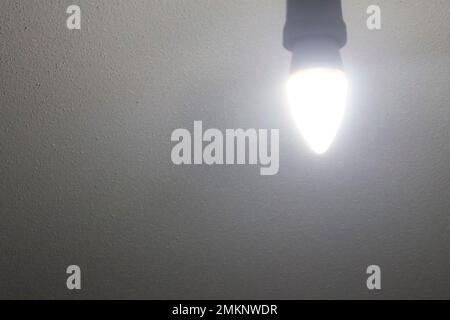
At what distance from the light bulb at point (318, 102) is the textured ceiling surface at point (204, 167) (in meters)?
0.55

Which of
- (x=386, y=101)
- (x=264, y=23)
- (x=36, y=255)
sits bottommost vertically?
(x=36, y=255)

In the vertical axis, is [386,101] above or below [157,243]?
above

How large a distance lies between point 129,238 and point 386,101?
0.66 meters

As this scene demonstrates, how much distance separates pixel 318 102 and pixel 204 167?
0.58m

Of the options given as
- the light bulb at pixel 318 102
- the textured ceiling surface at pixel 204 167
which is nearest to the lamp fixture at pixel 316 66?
the light bulb at pixel 318 102

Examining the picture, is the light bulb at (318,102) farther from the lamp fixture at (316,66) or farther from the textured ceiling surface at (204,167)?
the textured ceiling surface at (204,167)

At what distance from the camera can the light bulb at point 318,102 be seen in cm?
44

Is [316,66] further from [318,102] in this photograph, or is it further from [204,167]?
[204,167]

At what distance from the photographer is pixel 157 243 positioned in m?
0.99

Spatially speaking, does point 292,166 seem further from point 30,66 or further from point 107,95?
point 30,66

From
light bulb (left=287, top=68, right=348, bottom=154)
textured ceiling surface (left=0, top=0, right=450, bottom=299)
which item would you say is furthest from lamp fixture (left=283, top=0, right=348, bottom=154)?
textured ceiling surface (left=0, top=0, right=450, bottom=299)

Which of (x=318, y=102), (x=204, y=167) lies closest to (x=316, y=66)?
(x=318, y=102)

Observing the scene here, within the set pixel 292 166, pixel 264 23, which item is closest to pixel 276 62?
pixel 264 23

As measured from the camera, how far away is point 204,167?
3.30ft
